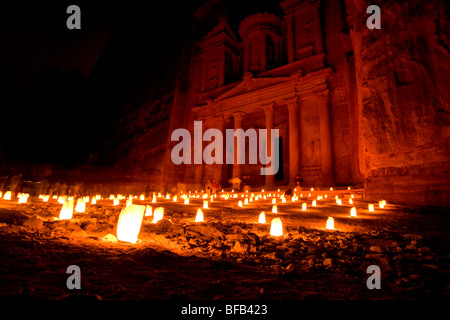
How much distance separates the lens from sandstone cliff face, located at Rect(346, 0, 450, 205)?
18.7 feet

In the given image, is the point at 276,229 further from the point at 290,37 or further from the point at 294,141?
the point at 290,37

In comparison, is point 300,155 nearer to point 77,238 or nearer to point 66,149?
point 77,238

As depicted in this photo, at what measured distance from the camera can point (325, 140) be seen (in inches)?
605

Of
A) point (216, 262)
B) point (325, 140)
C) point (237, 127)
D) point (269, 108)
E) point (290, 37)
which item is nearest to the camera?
point (216, 262)

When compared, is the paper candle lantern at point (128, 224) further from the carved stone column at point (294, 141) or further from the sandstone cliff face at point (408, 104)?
the carved stone column at point (294, 141)

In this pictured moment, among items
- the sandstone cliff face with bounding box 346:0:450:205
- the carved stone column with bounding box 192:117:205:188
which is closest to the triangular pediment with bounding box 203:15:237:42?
the carved stone column with bounding box 192:117:205:188

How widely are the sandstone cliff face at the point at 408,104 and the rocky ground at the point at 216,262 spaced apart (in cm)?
245

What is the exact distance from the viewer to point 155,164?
63.5 feet

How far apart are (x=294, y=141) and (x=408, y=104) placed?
10.3 metres

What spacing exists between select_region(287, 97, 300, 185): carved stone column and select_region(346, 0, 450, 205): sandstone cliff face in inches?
349

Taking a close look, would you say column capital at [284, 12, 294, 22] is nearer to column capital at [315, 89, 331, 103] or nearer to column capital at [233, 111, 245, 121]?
column capital at [315, 89, 331, 103]

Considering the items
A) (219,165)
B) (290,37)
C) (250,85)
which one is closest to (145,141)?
(219,165)

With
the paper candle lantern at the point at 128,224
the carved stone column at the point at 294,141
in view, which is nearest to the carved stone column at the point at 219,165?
the carved stone column at the point at 294,141

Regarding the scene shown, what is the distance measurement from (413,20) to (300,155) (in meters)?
10.9
